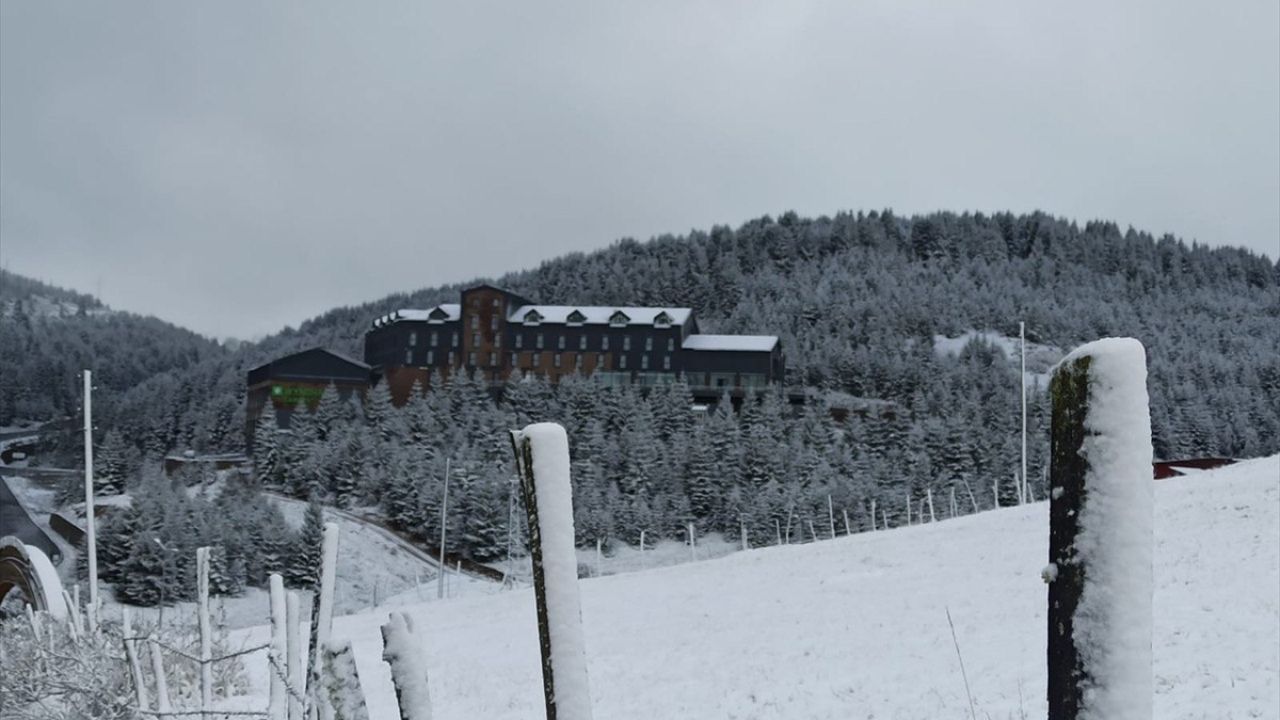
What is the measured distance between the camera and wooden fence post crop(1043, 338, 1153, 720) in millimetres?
1364

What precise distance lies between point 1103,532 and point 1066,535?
0.17ft

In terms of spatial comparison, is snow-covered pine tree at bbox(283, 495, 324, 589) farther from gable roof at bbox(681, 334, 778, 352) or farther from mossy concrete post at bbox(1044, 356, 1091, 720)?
mossy concrete post at bbox(1044, 356, 1091, 720)

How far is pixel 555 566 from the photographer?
195 cm

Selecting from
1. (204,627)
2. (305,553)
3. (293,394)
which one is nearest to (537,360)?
(293,394)

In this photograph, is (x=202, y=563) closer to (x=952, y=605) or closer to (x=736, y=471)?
(x=952, y=605)

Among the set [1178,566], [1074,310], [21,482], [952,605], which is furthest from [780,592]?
[1074,310]

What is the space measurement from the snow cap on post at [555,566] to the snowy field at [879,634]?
6.00 meters

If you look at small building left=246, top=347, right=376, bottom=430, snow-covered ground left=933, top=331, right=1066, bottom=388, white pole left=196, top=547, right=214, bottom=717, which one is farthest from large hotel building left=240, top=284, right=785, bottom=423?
white pole left=196, top=547, right=214, bottom=717

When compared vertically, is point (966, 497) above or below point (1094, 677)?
below

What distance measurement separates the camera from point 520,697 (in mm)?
17266

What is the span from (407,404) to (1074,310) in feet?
467

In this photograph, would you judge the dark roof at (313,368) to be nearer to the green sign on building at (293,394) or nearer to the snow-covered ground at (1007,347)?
the green sign on building at (293,394)

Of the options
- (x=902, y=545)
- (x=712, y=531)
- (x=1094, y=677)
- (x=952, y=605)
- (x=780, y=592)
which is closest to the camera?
(x=1094, y=677)

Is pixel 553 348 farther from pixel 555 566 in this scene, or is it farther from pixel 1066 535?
pixel 1066 535
